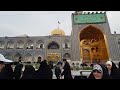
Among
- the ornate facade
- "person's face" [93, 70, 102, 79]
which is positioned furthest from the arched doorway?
"person's face" [93, 70, 102, 79]

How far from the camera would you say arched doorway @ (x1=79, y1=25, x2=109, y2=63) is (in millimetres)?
18961

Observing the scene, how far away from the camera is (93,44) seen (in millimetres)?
22031

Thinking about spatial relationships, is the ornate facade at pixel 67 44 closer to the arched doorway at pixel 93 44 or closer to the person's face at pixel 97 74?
the arched doorway at pixel 93 44

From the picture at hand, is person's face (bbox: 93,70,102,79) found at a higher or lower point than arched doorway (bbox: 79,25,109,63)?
lower

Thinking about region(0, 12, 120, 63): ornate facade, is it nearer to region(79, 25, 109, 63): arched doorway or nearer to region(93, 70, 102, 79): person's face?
region(79, 25, 109, 63): arched doorway

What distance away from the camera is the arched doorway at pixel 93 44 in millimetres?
18961

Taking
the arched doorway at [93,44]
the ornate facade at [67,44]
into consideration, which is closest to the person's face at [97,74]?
the ornate facade at [67,44]

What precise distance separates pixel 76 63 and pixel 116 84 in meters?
15.3

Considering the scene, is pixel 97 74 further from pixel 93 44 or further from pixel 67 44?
pixel 93 44

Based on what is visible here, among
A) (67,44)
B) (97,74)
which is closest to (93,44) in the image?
(67,44)
